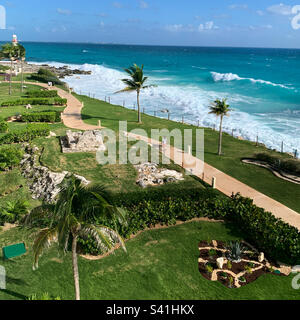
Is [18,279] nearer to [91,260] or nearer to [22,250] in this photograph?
[22,250]

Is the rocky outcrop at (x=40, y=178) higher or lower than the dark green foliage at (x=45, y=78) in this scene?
lower

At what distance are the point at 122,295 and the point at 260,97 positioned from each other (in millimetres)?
68171

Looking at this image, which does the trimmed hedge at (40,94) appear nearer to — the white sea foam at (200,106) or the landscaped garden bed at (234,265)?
the white sea foam at (200,106)

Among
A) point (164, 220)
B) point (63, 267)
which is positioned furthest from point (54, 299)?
point (164, 220)

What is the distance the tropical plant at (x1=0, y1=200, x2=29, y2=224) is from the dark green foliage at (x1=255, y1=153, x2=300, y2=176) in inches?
800

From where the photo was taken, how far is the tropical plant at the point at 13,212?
1714 centimetres

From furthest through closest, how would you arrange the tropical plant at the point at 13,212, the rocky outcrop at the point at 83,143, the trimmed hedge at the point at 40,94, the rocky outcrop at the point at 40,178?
1. the trimmed hedge at the point at 40,94
2. the rocky outcrop at the point at 83,143
3. the rocky outcrop at the point at 40,178
4. the tropical plant at the point at 13,212

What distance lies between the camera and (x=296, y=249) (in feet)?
45.8

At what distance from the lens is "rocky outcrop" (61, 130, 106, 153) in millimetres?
27188

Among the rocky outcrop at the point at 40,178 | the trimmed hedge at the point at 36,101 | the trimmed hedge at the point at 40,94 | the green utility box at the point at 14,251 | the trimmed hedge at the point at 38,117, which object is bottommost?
the green utility box at the point at 14,251

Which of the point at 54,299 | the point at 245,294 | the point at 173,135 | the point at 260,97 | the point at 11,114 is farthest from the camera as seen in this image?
the point at 260,97

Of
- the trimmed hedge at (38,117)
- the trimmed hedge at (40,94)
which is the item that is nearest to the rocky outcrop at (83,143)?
the trimmed hedge at (38,117)

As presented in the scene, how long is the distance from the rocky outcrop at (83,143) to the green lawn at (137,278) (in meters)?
12.5

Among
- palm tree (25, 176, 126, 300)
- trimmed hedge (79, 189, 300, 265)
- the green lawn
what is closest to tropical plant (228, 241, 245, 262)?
the green lawn
